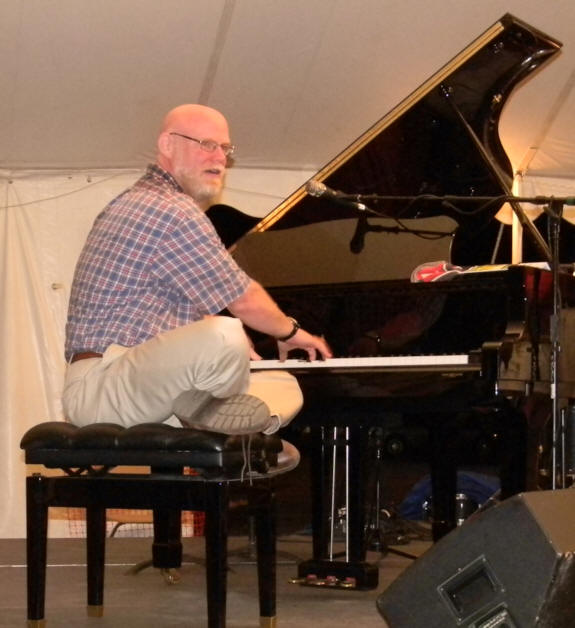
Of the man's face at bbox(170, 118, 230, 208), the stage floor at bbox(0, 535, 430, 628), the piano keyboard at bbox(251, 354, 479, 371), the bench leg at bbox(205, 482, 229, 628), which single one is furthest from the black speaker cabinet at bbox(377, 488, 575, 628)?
the man's face at bbox(170, 118, 230, 208)

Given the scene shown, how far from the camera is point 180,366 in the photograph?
254 centimetres

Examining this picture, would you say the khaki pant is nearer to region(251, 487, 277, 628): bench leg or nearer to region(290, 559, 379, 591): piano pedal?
region(251, 487, 277, 628): bench leg

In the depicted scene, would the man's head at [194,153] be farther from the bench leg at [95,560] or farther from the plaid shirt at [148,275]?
the bench leg at [95,560]

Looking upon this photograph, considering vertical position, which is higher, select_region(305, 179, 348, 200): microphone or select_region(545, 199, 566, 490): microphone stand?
select_region(305, 179, 348, 200): microphone

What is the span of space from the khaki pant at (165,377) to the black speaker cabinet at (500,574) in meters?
0.93

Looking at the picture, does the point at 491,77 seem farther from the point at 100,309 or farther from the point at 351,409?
the point at 100,309

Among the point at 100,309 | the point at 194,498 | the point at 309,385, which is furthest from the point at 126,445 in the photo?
the point at 309,385

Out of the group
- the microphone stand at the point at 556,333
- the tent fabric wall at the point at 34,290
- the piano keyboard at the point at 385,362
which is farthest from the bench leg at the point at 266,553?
the tent fabric wall at the point at 34,290

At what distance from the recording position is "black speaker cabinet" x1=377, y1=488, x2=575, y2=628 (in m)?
1.54

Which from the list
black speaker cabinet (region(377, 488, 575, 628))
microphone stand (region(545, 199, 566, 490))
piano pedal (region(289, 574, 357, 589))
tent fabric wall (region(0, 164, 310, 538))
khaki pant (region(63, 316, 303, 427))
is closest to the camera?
black speaker cabinet (region(377, 488, 575, 628))

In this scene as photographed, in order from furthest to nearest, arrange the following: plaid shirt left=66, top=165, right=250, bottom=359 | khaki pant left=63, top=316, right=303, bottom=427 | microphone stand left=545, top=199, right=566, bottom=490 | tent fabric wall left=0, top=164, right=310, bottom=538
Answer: tent fabric wall left=0, top=164, right=310, bottom=538, microphone stand left=545, top=199, right=566, bottom=490, plaid shirt left=66, top=165, right=250, bottom=359, khaki pant left=63, top=316, right=303, bottom=427

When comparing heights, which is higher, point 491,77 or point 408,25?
point 408,25

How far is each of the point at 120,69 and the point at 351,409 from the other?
8.09 ft

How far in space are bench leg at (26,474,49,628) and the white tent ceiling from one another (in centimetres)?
264
